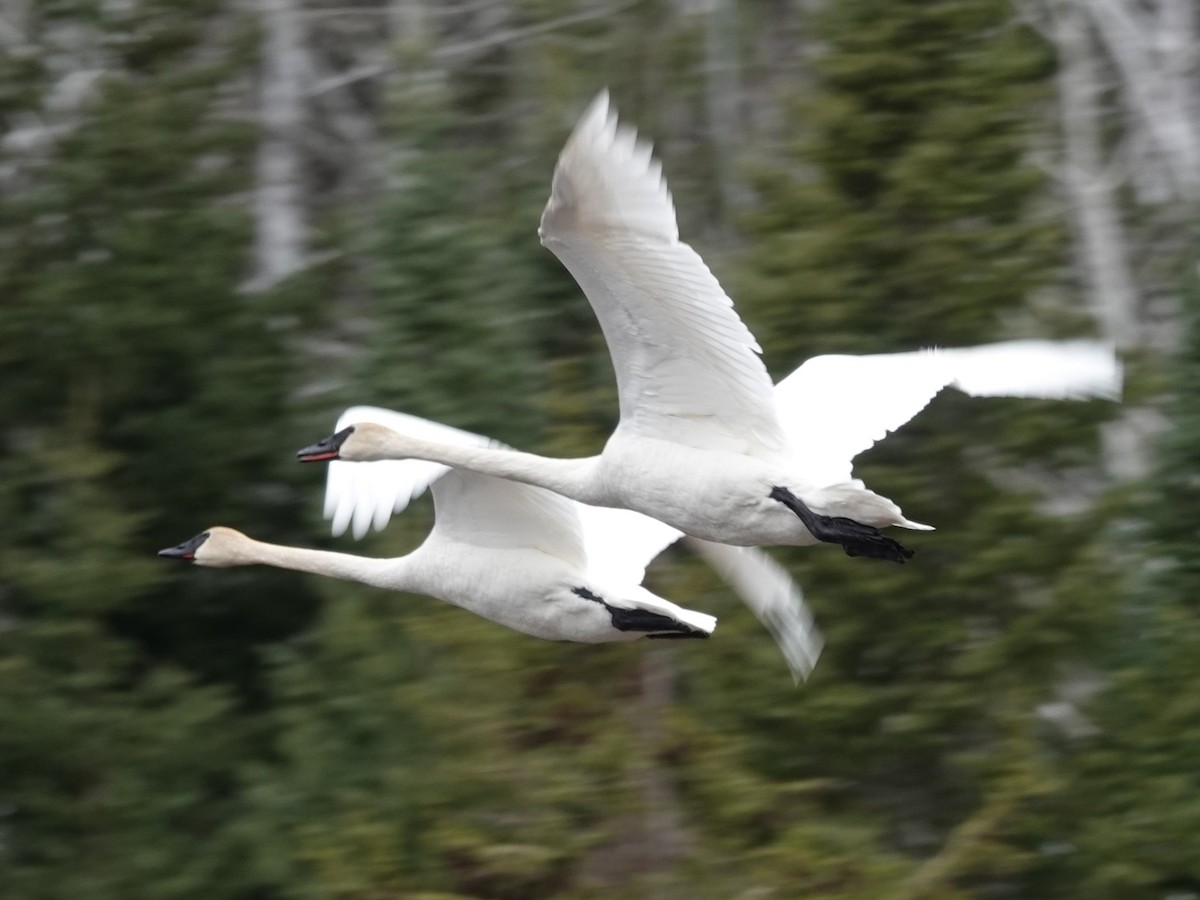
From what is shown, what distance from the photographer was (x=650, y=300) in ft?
29.6

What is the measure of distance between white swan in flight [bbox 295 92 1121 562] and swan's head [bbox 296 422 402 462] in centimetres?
2

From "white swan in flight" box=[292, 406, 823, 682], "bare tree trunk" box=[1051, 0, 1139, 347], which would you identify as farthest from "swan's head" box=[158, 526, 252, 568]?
"bare tree trunk" box=[1051, 0, 1139, 347]

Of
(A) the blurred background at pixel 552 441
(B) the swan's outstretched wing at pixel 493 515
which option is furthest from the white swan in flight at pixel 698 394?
(A) the blurred background at pixel 552 441

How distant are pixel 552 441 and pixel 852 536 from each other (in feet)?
19.9

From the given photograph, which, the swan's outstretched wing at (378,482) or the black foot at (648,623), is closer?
the black foot at (648,623)

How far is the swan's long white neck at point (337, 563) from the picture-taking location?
10602mm

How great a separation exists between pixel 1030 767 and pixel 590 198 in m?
6.32

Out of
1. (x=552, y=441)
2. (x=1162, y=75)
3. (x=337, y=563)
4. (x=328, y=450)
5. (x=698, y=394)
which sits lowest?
(x=1162, y=75)

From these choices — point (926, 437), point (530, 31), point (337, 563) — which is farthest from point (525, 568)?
point (530, 31)

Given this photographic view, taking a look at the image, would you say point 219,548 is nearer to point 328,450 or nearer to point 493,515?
point 328,450

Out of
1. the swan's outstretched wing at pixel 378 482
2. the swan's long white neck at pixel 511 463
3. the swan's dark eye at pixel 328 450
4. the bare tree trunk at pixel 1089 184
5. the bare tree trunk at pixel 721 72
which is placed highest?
the swan's long white neck at pixel 511 463

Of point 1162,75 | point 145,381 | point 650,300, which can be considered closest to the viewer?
point 650,300

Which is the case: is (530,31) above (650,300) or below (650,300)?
below

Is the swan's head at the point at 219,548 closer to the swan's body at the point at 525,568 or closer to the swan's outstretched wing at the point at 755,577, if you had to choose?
the swan's body at the point at 525,568
